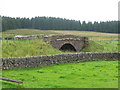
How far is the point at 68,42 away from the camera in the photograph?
56.2 meters

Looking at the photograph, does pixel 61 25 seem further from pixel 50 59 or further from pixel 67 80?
pixel 67 80

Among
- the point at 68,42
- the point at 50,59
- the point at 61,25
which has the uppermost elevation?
the point at 61,25

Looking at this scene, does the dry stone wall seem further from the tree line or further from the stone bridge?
the tree line

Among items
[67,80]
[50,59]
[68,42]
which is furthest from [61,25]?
[67,80]

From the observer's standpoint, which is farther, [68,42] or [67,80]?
[68,42]

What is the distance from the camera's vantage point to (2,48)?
102 ft

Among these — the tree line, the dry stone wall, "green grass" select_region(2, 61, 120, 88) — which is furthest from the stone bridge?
the tree line

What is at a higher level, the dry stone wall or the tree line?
the tree line

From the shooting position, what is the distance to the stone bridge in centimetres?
5112

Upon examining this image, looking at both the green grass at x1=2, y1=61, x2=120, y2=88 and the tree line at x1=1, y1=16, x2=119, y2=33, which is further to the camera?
the tree line at x1=1, y1=16, x2=119, y2=33

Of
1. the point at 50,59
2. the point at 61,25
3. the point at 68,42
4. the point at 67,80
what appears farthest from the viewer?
the point at 61,25

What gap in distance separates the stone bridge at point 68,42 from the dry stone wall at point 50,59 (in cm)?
1792

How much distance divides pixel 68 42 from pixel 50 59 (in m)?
30.3

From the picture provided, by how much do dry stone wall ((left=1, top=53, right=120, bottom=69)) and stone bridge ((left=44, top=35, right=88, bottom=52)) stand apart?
17924 millimetres
